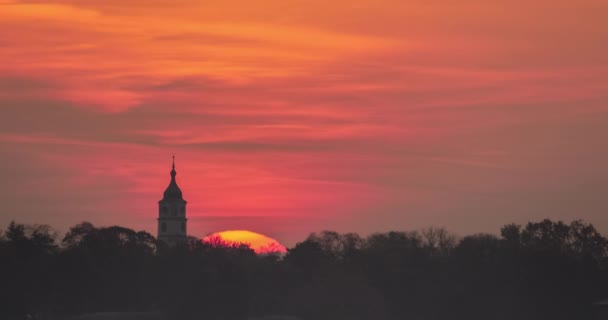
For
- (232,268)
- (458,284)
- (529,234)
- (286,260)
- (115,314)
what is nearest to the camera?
(115,314)

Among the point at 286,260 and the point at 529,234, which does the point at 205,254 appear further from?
the point at 529,234

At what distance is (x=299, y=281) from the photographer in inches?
6476

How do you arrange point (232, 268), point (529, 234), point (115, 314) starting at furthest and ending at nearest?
point (529, 234) < point (232, 268) < point (115, 314)

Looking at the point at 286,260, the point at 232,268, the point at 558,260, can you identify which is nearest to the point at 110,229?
the point at 286,260

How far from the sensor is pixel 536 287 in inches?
6442

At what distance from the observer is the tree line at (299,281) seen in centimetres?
14750

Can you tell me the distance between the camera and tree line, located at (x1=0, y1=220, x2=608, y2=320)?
14750 centimetres

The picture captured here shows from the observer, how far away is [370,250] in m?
186

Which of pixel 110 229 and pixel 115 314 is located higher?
pixel 110 229

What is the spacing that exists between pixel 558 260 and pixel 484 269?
25.1 feet

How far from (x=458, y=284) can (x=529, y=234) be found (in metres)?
30.0

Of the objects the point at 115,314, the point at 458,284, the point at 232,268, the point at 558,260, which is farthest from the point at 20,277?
the point at 558,260

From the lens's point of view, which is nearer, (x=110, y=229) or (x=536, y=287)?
(x=536, y=287)

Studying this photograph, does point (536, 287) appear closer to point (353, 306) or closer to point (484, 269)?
point (484, 269)
